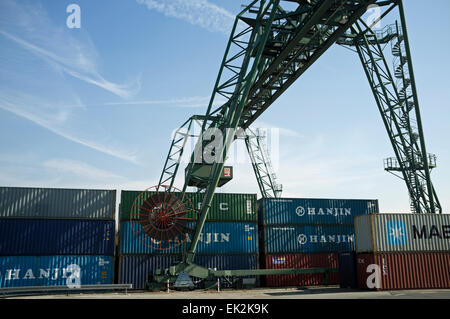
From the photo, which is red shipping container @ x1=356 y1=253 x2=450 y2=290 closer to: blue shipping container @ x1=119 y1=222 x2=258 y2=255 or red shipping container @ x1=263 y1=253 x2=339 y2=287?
red shipping container @ x1=263 y1=253 x2=339 y2=287

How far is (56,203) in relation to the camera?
28.7 m

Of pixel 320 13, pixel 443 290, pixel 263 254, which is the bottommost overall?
pixel 443 290

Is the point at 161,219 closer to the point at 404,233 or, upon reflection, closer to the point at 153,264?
the point at 153,264

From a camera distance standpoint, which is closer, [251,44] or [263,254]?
[251,44]

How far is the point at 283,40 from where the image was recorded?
25.0 meters

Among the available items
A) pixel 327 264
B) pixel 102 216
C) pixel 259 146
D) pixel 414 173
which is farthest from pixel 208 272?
pixel 259 146

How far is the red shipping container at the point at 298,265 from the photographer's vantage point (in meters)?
31.2

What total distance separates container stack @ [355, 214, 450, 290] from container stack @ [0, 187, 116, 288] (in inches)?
758

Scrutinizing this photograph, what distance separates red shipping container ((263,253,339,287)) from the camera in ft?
102

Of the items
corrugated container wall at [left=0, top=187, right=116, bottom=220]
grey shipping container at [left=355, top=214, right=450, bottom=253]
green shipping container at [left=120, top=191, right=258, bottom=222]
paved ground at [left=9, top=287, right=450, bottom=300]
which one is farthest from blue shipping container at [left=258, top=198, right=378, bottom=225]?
corrugated container wall at [left=0, top=187, right=116, bottom=220]

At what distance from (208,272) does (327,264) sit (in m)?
→ 12.1

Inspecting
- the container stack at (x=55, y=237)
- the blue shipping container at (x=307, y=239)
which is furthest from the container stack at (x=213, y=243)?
the blue shipping container at (x=307, y=239)

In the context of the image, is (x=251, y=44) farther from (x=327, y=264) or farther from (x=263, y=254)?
(x=327, y=264)

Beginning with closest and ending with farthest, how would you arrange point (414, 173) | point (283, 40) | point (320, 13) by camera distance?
point (320, 13), point (283, 40), point (414, 173)
